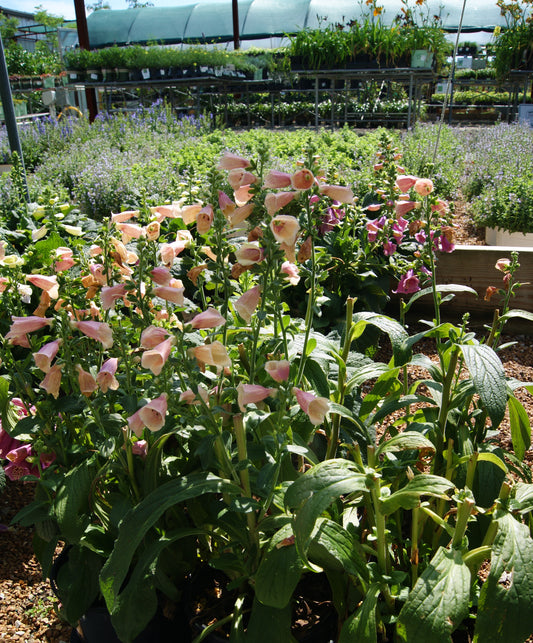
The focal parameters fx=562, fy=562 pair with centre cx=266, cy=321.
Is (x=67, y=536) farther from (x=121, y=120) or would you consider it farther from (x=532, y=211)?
(x=121, y=120)

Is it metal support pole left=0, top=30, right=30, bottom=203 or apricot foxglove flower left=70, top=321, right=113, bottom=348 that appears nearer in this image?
apricot foxglove flower left=70, top=321, right=113, bottom=348

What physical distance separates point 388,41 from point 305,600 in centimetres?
709

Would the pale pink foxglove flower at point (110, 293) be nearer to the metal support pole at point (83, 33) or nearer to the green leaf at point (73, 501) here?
the green leaf at point (73, 501)

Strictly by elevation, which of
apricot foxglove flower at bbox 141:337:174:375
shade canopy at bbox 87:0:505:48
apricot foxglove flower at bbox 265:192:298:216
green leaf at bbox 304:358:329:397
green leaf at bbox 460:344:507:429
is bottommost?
green leaf at bbox 304:358:329:397

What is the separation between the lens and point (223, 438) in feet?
3.82

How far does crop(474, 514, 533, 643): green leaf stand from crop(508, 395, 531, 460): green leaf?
18.8 inches

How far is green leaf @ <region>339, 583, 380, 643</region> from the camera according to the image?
103 centimetres

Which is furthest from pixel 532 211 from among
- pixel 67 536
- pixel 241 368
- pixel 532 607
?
pixel 67 536

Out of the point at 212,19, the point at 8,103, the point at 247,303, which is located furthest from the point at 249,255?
the point at 212,19

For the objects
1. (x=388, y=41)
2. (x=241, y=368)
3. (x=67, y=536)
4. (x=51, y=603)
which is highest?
(x=388, y=41)

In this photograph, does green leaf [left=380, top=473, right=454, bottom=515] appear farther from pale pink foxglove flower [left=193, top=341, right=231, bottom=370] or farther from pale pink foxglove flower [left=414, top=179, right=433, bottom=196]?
pale pink foxglove flower [left=414, top=179, right=433, bottom=196]

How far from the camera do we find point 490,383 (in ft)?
3.85

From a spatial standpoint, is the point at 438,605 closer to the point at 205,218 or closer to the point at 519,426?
the point at 519,426

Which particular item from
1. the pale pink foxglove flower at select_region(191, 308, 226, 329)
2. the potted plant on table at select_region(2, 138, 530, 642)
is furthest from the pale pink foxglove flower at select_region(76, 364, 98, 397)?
the pale pink foxglove flower at select_region(191, 308, 226, 329)
